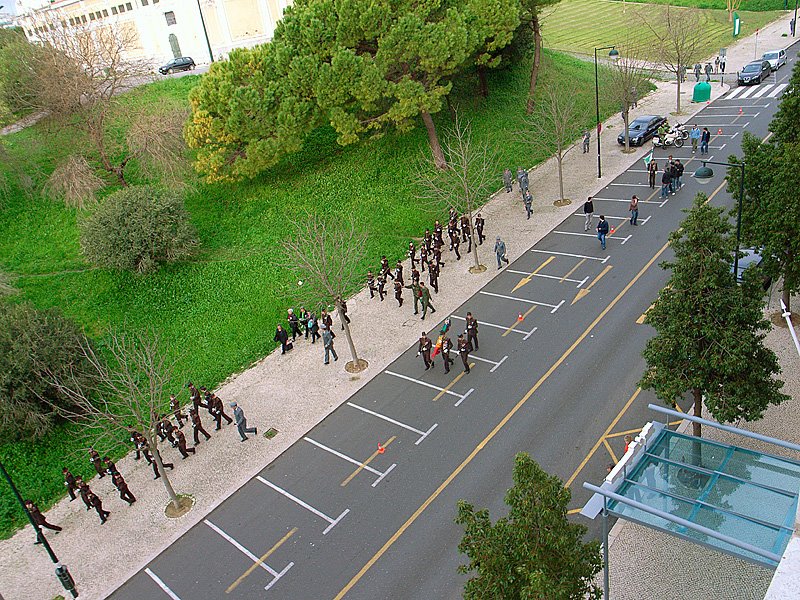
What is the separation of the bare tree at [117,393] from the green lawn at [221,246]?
2.68 ft

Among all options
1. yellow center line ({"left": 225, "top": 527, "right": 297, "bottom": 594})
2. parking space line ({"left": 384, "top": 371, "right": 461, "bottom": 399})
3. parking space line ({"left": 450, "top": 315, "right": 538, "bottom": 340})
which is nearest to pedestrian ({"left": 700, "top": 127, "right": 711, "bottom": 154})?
parking space line ({"left": 450, "top": 315, "right": 538, "bottom": 340})

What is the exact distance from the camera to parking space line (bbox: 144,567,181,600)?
46.1ft

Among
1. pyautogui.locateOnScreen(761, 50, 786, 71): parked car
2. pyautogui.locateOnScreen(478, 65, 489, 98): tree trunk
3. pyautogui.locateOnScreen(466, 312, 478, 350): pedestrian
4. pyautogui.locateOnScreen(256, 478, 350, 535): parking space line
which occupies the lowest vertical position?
pyautogui.locateOnScreen(256, 478, 350, 535): parking space line

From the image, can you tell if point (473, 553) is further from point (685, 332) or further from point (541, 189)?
point (541, 189)

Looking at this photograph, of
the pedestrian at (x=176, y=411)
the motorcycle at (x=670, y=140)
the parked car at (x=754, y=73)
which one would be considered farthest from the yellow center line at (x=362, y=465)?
the parked car at (x=754, y=73)

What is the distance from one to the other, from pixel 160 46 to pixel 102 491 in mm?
39411

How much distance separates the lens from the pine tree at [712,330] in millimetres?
12602

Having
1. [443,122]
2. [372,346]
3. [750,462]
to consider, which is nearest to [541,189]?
[443,122]

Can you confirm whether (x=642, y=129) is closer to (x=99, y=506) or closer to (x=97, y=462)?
(x=97, y=462)

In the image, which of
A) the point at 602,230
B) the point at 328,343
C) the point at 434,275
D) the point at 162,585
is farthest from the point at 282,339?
the point at 602,230

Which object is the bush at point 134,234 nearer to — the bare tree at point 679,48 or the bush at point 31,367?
the bush at point 31,367

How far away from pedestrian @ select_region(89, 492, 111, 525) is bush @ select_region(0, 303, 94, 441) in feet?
11.5

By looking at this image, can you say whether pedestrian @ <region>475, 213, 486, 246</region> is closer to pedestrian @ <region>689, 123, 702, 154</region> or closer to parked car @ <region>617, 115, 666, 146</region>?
parked car @ <region>617, 115, 666, 146</region>

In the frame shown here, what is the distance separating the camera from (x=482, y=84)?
3741 cm
